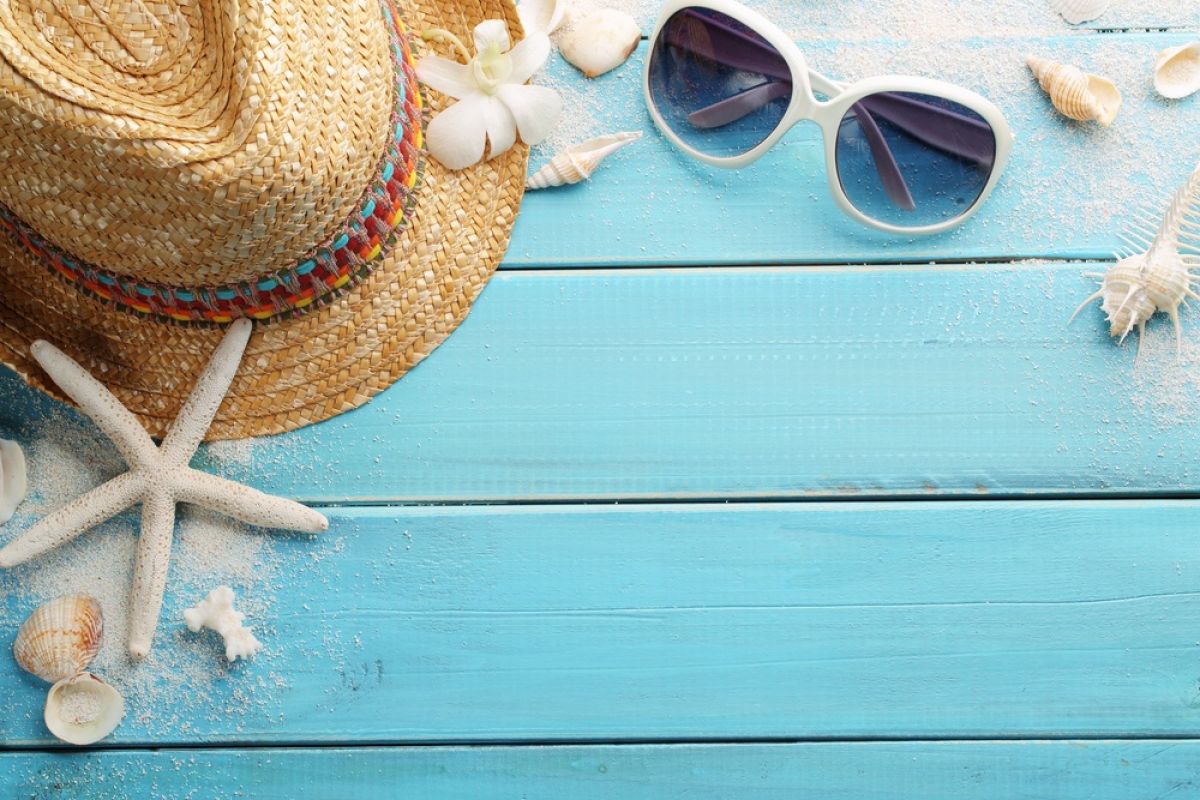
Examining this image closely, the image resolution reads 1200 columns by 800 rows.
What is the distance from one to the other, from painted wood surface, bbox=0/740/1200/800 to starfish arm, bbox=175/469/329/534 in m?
0.19

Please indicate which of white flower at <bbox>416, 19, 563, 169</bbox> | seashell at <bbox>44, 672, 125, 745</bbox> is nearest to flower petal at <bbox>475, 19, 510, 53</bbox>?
white flower at <bbox>416, 19, 563, 169</bbox>

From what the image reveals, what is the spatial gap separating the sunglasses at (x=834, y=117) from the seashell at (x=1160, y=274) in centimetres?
→ 13

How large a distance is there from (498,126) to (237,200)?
0.23 metres

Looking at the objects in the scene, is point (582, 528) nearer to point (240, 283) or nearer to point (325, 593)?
point (325, 593)

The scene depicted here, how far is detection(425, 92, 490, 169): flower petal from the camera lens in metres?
0.78

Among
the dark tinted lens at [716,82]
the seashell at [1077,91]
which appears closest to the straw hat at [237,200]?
the dark tinted lens at [716,82]

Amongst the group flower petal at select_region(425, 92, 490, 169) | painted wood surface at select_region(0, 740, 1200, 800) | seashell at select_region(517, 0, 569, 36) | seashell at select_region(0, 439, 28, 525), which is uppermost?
seashell at select_region(517, 0, 569, 36)

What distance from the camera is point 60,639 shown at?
2.63ft

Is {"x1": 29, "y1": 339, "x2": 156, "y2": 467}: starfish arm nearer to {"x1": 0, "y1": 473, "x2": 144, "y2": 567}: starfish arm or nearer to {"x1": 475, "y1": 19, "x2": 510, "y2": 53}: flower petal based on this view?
{"x1": 0, "y1": 473, "x2": 144, "y2": 567}: starfish arm

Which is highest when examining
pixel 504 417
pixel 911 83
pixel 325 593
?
pixel 911 83

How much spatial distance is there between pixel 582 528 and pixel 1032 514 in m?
0.36

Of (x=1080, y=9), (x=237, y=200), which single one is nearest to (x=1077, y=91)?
(x=1080, y=9)

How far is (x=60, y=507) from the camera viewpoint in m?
0.83

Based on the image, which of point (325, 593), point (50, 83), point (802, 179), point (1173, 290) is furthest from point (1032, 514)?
point (50, 83)
